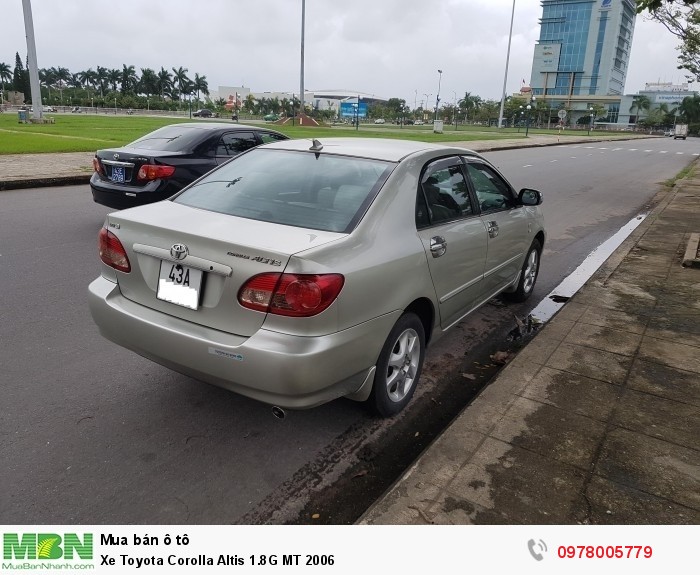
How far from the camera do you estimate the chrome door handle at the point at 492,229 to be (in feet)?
14.0

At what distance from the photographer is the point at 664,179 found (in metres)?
20.4

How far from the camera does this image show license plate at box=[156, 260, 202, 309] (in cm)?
281

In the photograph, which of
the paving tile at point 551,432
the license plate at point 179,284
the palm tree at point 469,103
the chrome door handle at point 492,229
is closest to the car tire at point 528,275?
the chrome door handle at point 492,229

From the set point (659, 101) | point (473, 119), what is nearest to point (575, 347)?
point (473, 119)

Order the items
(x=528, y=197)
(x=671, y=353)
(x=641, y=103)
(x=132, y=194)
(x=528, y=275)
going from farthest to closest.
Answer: (x=641, y=103)
(x=132, y=194)
(x=528, y=275)
(x=528, y=197)
(x=671, y=353)

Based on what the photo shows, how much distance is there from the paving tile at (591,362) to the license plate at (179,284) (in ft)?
8.34

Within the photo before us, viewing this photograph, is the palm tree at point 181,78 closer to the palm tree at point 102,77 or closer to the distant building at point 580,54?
the palm tree at point 102,77

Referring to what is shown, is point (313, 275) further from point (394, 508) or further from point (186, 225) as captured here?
point (394, 508)

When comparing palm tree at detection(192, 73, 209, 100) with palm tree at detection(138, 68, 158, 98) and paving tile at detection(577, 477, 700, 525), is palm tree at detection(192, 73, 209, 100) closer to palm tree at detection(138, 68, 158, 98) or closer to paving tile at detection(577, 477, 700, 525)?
palm tree at detection(138, 68, 158, 98)

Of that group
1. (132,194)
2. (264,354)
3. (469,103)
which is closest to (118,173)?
(132,194)

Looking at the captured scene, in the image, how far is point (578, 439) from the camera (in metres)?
3.07

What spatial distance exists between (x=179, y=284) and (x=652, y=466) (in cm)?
258

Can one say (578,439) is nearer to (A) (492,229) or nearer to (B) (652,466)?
(B) (652,466)
